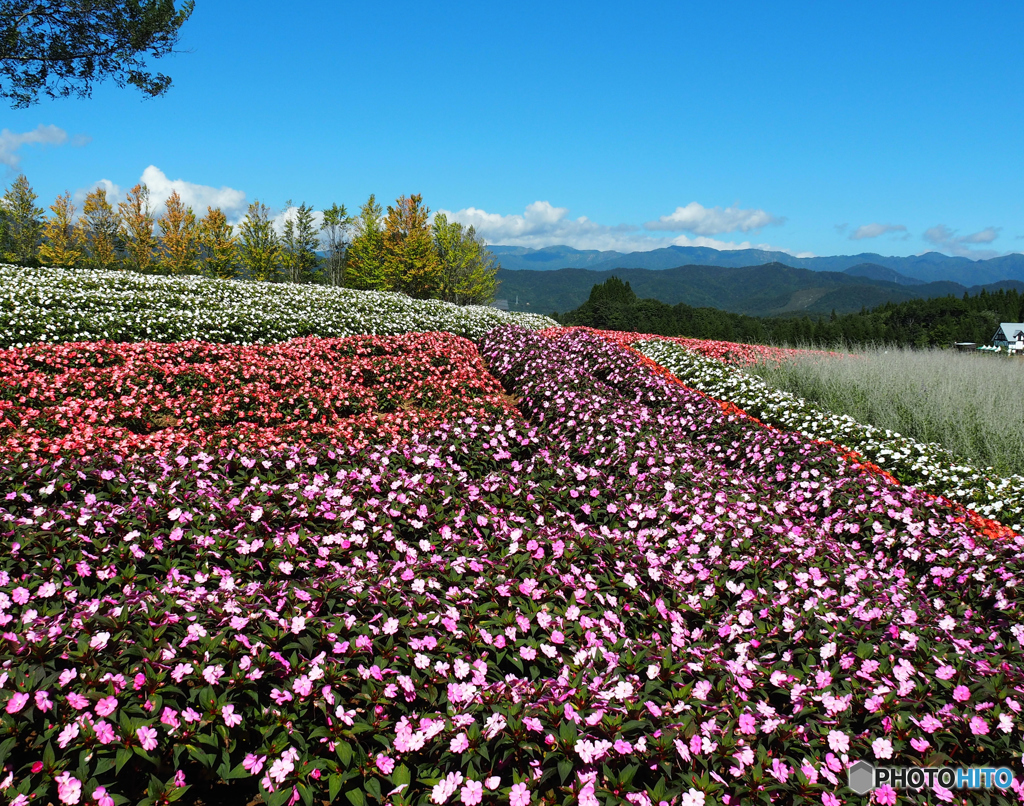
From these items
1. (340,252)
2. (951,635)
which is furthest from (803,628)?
(340,252)

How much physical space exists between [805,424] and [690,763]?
6.22 m

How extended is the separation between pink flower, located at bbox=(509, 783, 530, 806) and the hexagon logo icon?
1.26 m

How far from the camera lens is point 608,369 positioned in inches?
402

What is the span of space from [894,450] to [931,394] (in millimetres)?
2443

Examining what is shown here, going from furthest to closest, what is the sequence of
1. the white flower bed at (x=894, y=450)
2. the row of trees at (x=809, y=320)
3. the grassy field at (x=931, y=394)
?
the row of trees at (x=809, y=320), the grassy field at (x=931, y=394), the white flower bed at (x=894, y=450)

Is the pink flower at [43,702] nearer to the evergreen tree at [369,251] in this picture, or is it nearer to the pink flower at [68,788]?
the pink flower at [68,788]

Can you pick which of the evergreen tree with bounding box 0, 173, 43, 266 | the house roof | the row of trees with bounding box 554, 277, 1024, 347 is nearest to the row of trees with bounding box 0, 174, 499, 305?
the evergreen tree with bounding box 0, 173, 43, 266

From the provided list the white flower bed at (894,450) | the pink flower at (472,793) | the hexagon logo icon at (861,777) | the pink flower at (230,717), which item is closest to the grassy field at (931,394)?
the white flower bed at (894,450)

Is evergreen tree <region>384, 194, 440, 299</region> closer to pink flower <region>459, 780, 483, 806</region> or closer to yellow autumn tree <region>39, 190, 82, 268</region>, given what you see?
yellow autumn tree <region>39, 190, 82, 268</region>

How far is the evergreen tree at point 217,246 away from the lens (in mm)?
38062

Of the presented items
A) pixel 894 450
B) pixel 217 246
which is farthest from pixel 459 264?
Result: pixel 894 450

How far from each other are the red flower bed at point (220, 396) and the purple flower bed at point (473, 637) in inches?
45.9

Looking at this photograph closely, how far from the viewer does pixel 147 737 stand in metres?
1.92

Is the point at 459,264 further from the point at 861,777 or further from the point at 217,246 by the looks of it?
the point at 861,777
